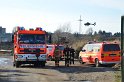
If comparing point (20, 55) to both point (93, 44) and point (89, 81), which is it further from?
point (89, 81)

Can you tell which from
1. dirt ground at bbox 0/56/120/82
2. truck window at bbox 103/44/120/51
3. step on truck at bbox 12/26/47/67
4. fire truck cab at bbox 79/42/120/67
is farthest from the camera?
truck window at bbox 103/44/120/51

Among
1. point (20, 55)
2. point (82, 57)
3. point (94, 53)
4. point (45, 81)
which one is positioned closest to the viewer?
point (45, 81)

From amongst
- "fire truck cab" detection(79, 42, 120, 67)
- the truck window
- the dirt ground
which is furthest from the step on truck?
the truck window

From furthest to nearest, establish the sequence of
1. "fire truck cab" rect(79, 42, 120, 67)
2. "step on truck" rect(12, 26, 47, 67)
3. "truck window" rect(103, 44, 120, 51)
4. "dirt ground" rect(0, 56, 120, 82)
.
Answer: "truck window" rect(103, 44, 120, 51) < "fire truck cab" rect(79, 42, 120, 67) < "step on truck" rect(12, 26, 47, 67) < "dirt ground" rect(0, 56, 120, 82)

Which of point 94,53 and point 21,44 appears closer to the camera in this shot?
point 21,44

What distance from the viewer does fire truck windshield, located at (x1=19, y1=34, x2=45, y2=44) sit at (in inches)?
1169

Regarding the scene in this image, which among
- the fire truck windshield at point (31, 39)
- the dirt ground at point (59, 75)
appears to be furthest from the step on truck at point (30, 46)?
the dirt ground at point (59, 75)

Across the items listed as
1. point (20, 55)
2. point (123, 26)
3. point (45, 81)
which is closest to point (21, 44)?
point (20, 55)

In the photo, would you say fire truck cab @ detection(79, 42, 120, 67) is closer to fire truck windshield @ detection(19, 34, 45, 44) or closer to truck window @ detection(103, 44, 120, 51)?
truck window @ detection(103, 44, 120, 51)

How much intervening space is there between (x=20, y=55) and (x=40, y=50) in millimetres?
1547

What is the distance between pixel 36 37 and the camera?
29.9m

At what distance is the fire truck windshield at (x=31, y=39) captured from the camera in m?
29.7

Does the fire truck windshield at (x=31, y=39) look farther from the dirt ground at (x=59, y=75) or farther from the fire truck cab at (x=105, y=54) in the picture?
the fire truck cab at (x=105, y=54)

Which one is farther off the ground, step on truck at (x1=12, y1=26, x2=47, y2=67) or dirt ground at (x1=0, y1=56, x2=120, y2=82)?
step on truck at (x1=12, y1=26, x2=47, y2=67)
